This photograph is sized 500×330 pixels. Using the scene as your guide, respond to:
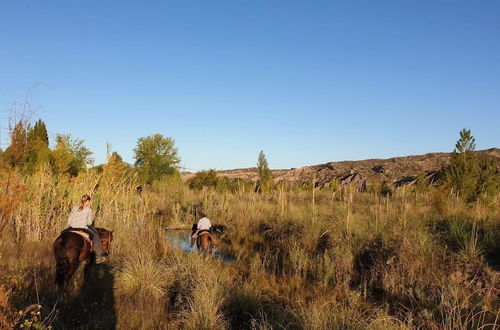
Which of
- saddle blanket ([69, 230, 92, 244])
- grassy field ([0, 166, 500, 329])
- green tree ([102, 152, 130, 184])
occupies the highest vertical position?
green tree ([102, 152, 130, 184])

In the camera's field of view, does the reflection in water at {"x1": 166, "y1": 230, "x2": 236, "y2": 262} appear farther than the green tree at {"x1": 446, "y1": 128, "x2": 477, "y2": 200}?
No

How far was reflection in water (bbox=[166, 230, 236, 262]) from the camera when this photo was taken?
Answer: 12234 millimetres

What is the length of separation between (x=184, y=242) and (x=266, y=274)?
6.23 m

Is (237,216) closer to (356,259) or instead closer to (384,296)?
(356,259)

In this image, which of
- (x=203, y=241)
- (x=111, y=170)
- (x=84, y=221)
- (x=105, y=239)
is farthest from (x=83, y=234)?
(x=111, y=170)

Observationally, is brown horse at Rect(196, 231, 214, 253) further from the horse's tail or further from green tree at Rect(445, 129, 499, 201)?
green tree at Rect(445, 129, 499, 201)

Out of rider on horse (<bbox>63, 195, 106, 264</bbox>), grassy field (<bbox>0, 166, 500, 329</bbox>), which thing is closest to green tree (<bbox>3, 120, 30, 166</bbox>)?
grassy field (<bbox>0, 166, 500, 329</bbox>)

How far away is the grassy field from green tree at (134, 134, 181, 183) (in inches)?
1126

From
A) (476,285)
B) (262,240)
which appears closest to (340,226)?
(262,240)

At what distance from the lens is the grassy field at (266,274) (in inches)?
220

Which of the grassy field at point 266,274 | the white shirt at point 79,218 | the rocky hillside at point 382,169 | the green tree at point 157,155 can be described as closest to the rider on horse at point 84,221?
the white shirt at point 79,218

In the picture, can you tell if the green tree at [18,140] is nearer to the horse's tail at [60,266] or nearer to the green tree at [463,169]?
the horse's tail at [60,266]

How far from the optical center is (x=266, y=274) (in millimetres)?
8992

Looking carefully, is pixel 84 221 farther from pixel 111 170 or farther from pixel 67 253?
pixel 111 170
